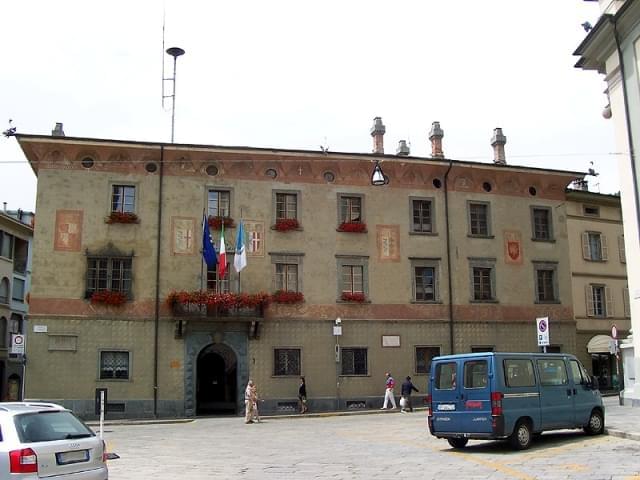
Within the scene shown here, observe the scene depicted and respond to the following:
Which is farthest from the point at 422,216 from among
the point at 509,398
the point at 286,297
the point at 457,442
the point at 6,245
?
the point at 6,245

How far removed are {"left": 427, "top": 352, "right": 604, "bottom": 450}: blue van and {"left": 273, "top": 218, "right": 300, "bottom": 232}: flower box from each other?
51.0 feet

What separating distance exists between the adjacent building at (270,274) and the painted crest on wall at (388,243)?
0.28 ft

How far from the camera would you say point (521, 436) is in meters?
14.7

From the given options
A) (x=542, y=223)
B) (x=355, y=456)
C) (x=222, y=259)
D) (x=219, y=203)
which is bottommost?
(x=355, y=456)

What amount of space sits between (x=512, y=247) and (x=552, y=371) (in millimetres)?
18624

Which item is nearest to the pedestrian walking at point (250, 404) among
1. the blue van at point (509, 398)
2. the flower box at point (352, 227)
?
the flower box at point (352, 227)

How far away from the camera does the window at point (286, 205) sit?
103ft

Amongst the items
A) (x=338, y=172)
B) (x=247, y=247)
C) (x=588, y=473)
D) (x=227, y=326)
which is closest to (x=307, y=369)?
(x=227, y=326)

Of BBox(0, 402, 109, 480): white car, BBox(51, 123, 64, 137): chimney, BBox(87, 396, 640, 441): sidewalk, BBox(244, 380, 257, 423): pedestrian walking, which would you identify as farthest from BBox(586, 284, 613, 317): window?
BBox(0, 402, 109, 480): white car

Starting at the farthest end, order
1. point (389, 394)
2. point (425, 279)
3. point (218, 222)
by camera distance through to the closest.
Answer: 1. point (425, 279)
2. point (218, 222)
3. point (389, 394)

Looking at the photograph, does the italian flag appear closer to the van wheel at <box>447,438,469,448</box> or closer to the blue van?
the blue van

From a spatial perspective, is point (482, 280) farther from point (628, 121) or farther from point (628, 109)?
point (628, 109)

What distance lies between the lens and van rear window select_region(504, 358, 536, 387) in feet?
48.6

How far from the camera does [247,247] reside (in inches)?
1201
